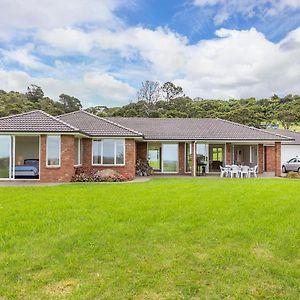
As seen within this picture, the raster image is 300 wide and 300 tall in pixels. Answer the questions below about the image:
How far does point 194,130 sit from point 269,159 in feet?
31.5

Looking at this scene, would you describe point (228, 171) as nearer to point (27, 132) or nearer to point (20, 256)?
point (27, 132)

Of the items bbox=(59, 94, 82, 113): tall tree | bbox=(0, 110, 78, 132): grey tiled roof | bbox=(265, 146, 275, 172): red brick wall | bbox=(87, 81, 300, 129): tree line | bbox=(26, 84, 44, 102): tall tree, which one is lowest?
bbox=(265, 146, 275, 172): red brick wall

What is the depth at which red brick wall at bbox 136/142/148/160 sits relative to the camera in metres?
28.6

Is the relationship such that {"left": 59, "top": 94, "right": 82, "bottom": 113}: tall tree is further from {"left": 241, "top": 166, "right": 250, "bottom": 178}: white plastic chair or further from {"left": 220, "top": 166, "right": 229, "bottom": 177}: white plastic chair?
{"left": 241, "top": 166, "right": 250, "bottom": 178}: white plastic chair

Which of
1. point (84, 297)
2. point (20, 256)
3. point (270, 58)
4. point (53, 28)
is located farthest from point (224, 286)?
point (270, 58)

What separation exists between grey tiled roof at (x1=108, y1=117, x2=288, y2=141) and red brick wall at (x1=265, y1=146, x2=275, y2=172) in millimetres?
5187

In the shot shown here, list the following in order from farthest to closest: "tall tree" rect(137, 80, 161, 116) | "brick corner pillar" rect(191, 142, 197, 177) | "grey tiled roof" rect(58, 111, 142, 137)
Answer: "tall tree" rect(137, 80, 161, 116), "brick corner pillar" rect(191, 142, 197, 177), "grey tiled roof" rect(58, 111, 142, 137)

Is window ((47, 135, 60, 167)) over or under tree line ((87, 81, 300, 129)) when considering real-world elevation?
under

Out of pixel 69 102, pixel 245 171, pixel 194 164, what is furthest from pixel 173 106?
pixel 245 171

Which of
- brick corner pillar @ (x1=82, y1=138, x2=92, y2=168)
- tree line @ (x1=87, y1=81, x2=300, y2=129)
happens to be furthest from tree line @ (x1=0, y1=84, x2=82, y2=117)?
brick corner pillar @ (x1=82, y1=138, x2=92, y2=168)

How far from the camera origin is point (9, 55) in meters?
27.9

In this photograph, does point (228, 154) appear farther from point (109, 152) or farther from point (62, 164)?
point (62, 164)

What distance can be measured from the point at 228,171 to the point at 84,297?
72.9 ft

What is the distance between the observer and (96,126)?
25344 mm
